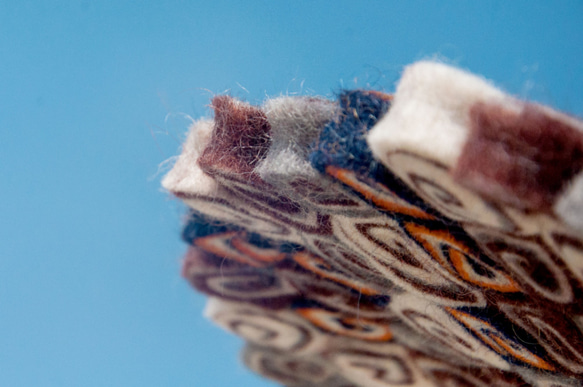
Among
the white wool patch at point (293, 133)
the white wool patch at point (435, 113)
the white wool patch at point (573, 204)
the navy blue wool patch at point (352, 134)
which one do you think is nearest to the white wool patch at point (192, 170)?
the white wool patch at point (293, 133)

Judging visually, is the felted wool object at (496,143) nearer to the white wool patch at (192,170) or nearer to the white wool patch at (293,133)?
the white wool patch at (293,133)

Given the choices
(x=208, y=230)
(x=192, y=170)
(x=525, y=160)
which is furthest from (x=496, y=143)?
(x=208, y=230)

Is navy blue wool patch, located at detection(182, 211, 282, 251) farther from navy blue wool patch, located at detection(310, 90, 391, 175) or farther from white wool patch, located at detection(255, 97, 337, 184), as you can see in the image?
navy blue wool patch, located at detection(310, 90, 391, 175)

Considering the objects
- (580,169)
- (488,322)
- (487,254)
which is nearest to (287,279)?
(488,322)

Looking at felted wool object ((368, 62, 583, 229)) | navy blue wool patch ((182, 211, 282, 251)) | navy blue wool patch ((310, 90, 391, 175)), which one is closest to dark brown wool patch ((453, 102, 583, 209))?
felted wool object ((368, 62, 583, 229))

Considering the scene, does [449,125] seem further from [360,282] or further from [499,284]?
[360,282]

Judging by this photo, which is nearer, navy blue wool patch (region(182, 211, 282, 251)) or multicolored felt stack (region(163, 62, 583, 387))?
multicolored felt stack (region(163, 62, 583, 387))
